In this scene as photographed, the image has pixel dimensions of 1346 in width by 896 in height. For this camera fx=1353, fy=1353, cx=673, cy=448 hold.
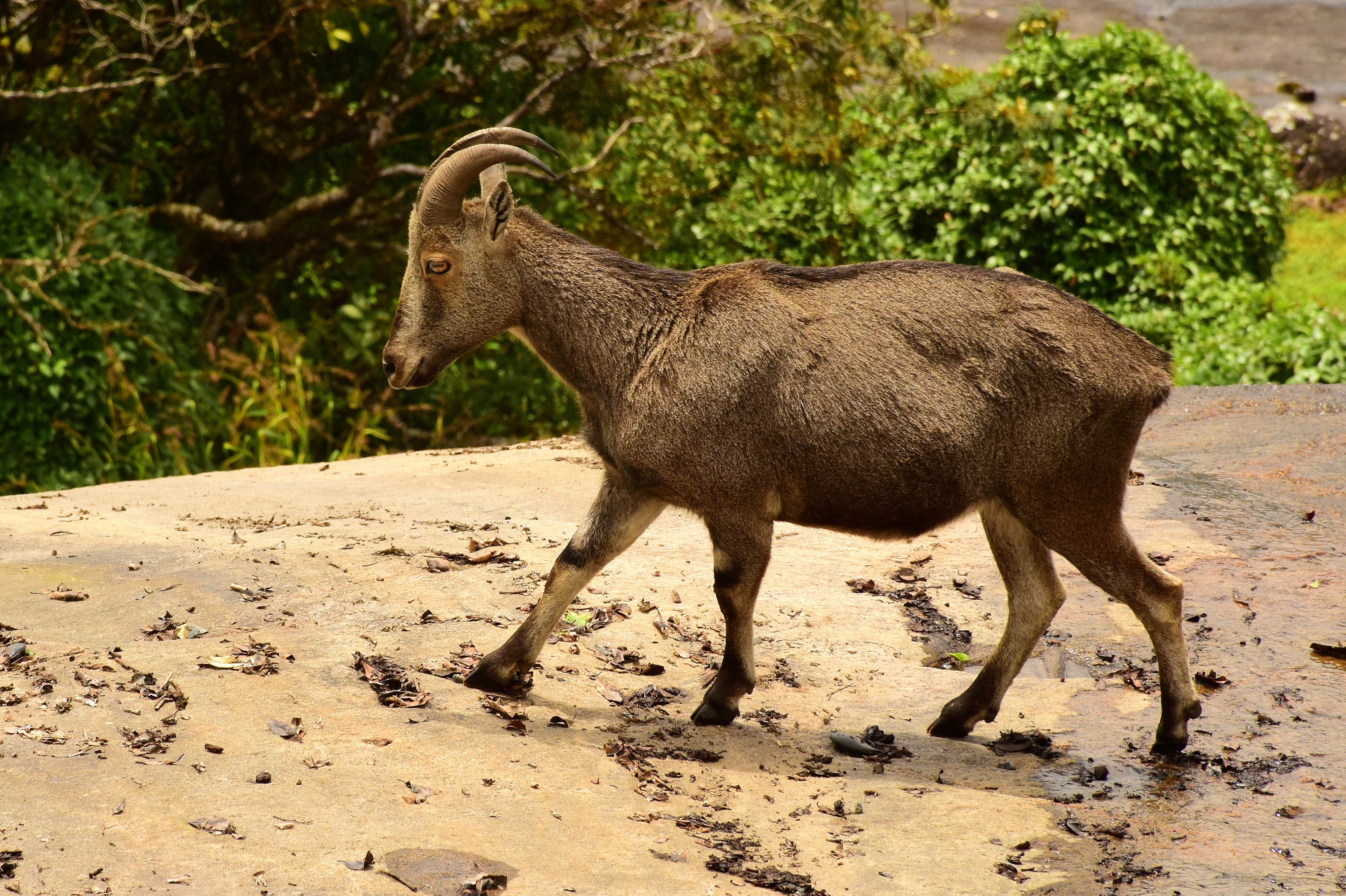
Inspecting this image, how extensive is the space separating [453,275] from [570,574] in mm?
1330

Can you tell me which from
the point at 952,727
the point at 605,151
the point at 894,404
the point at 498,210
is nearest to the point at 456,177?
the point at 498,210

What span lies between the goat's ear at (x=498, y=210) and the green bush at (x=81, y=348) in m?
5.55

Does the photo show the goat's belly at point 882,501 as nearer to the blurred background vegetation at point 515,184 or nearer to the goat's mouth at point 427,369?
the goat's mouth at point 427,369

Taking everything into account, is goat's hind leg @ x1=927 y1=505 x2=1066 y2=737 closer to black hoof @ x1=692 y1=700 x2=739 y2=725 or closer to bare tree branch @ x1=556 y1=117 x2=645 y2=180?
black hoof @ x1=692 y1=700 x2=739 y2=725

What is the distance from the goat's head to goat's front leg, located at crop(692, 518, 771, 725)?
130cm

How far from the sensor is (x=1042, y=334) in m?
5.21

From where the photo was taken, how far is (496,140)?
19.1 feet

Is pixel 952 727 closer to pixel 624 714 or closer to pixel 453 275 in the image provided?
pixel 624 714

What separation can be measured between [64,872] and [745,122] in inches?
399

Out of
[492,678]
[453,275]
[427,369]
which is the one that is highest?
[453,275]

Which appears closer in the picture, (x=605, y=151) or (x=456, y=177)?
(x=456, y=177)

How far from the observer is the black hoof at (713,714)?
17.6ft

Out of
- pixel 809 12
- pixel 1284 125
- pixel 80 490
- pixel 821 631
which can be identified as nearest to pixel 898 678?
pixel 821 631

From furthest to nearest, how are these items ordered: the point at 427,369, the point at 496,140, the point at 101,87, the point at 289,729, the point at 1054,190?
the point at 1054,190, the point at 101,87, the point at 496,140, the point at 427,369, the point at 289,729
